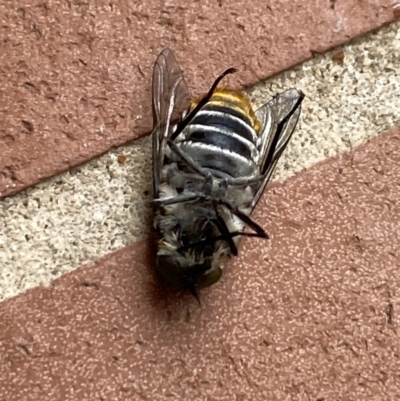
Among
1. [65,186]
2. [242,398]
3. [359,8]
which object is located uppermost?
[359,8]

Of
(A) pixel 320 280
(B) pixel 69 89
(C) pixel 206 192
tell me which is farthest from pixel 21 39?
(A) pixel 320 280

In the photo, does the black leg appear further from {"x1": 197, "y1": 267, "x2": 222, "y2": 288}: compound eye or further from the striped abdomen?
{"x1": 197, "y1": 267, "x2": 222, "y2": 288}: compound eye

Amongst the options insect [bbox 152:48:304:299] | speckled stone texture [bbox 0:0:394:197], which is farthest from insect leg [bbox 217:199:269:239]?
speckled stone texture [bbox 0:0:394:197]

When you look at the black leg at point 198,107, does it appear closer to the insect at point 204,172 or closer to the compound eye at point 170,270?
the insect at point 204,172

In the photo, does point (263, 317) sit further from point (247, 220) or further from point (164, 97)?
point (164, 97)

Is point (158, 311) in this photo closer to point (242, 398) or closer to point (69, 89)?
point (242, 398)

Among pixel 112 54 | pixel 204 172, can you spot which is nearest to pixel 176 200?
pixel 204 172
